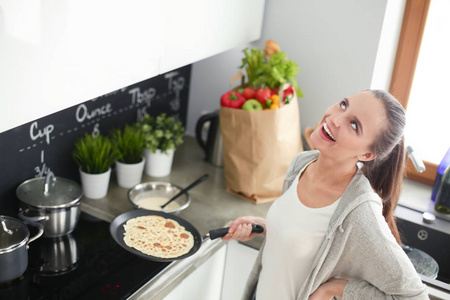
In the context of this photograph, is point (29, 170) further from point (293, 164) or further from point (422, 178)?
point (422, 178)

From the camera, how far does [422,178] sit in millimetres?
2314

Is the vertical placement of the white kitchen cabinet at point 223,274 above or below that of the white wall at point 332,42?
below

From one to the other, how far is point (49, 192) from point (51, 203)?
54mm

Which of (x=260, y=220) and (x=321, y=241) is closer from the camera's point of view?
(x=321, y=241)

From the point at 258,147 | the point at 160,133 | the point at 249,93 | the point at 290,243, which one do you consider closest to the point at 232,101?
the point at 249,93

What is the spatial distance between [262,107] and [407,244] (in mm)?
702

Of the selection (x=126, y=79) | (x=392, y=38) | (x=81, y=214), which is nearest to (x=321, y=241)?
(x=126, y=79)

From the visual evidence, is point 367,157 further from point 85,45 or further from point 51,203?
point 51,203

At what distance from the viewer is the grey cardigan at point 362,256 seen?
130 cm

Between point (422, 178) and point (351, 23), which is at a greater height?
point (351, 23)

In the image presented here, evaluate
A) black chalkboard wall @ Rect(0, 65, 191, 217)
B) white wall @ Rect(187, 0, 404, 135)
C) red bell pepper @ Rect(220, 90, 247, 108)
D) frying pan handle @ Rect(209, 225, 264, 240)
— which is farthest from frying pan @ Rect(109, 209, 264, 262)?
white wall @ Rect(187, 0, 404, 135)

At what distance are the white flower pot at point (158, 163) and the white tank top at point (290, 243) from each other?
689 millimetres

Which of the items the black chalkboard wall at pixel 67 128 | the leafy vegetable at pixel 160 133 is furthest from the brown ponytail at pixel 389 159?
the black chalkboard wall at pixel 67 128

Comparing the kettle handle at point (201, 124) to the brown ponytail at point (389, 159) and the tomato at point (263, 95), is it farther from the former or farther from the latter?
the brown ponytail at point (389, 159)
